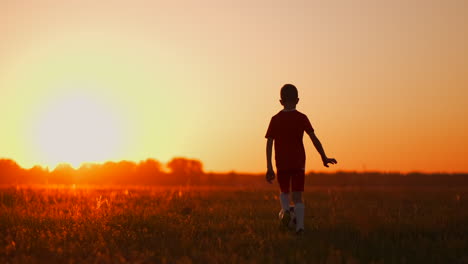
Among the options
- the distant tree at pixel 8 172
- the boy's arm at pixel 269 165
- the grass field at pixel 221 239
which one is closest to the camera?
the grass field at pixel 221 239

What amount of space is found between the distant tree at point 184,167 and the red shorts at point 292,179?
53.0 metres

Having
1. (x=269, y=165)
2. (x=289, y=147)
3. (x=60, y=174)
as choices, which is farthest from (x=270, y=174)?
(x=60, y=174)

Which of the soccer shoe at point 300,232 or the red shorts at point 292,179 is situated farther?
the red shorts at point 292,179

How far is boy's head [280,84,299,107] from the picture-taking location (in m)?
8.05

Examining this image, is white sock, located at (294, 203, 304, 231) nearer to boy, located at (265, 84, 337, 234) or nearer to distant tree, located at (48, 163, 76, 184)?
boy, located at (265, 84, 337, 234)

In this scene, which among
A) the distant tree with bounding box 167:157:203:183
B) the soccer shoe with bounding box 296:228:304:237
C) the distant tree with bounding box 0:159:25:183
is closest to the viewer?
the soccer shoe with bounding box 296:228:304:237

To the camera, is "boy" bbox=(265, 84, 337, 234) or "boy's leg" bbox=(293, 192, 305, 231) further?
"boy" bbox=(265, 84, 337, 234)

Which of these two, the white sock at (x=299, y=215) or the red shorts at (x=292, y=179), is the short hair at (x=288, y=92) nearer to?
the red shorts at (x=292, y=179)

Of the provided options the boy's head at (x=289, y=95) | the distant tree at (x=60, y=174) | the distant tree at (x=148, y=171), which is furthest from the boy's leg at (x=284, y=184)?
the distant tree at (x=148, y=171)

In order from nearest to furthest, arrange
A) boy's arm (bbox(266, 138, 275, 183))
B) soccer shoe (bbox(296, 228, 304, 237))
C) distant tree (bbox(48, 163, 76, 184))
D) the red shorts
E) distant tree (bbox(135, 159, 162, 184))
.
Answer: soccer shoe (bbox(296, 228, 304, 237))
the red shorts
boy's arm (bbox(266, 138, 275, 183))
distant tree (bbox(48, 163, 76, 184))
distant tree (bbox(135, 159, 162, 184))

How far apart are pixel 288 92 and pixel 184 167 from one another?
191 ft

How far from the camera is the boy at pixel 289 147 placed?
789 cm

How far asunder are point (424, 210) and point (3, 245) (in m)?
8.31

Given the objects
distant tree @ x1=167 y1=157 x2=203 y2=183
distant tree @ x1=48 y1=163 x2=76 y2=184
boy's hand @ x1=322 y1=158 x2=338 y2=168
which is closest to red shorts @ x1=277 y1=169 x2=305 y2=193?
boy's hand @ x1=322 y1=158 x2=338 y2=168
